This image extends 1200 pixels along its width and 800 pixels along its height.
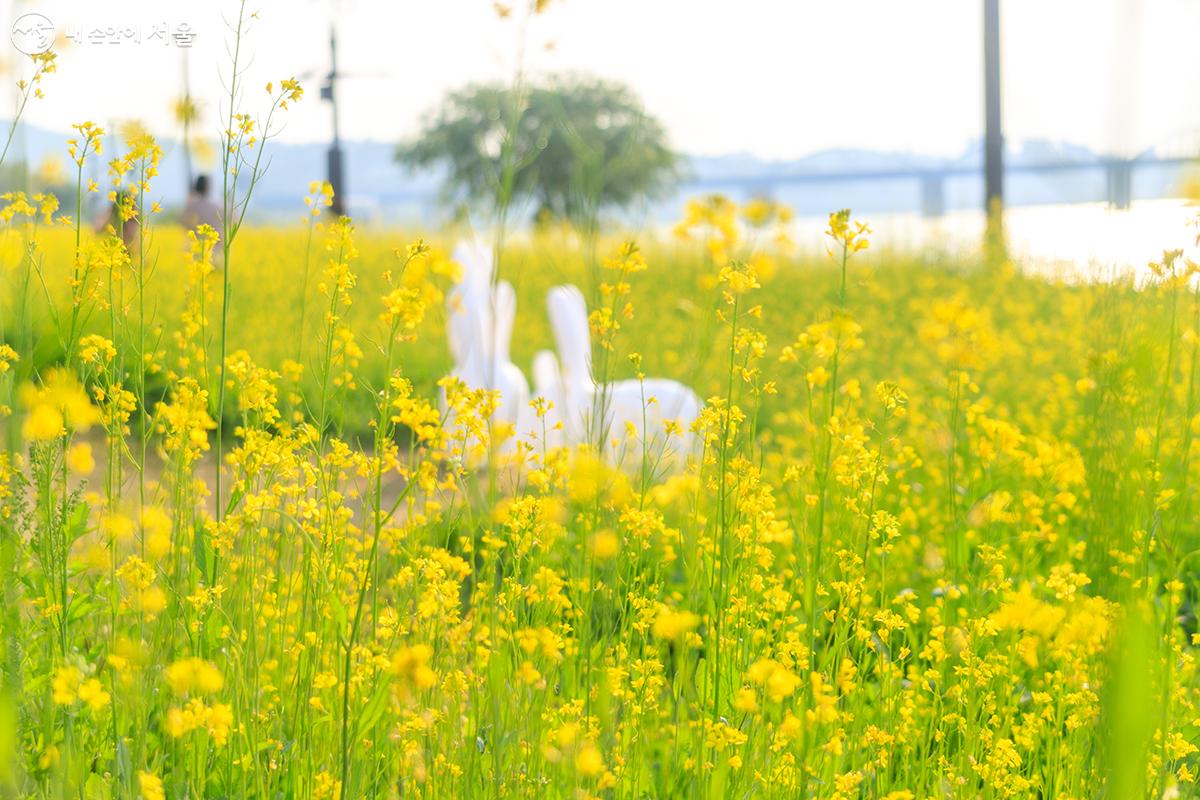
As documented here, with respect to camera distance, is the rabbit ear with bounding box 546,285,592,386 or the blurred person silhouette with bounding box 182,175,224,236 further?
the blurred person silhouette with bounding box 182,175,224,236

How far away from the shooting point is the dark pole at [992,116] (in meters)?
10.0

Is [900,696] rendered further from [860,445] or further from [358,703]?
[358,703]

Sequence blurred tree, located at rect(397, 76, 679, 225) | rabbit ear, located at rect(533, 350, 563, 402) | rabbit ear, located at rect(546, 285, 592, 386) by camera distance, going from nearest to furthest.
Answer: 1. rabbit ear, located at rect(533, 350, 563, 402)
2. rabbit ear, located at rect(546, 285, 592, 386)
3. blurred tree, located at rect(397, 76, 679, 225)

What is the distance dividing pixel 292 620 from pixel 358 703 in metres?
0.56

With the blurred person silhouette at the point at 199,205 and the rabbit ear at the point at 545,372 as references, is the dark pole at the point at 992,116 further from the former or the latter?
the rabbit ear at the point at 545,372

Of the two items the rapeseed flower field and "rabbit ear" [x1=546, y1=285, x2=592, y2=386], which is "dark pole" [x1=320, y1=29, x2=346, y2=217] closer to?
"rabbit ear" [x1=546, y1=285, x2=592, y2=386]

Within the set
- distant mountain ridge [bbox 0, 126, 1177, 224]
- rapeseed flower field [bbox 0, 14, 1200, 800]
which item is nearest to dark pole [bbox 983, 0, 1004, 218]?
distant mountain ridge [bbox 0, 126, 1177, 224]

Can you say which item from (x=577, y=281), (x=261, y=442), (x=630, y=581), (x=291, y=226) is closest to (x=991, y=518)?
(x=630, y=581)

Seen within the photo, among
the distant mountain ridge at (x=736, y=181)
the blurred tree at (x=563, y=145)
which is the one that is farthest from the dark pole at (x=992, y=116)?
the blurred tree at (x=563, y=145)

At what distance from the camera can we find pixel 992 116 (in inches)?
407

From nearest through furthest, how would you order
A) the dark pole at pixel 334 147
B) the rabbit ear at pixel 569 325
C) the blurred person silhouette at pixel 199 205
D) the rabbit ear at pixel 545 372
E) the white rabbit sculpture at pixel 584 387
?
the white rabbit sculpture at pixel 584 387
the rabbit ear at pixel 545 372
the rabbit ear at pixel 569 325
the blurred person silhouette at pixel 199 205
the dark pole at pixel 334 147

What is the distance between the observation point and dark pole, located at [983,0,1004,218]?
1002 cm

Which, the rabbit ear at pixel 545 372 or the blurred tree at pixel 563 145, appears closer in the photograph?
the rabbit ear at pixel 545 372

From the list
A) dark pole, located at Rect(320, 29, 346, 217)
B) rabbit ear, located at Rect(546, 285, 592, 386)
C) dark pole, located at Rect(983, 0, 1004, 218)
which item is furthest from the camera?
dark pole, located at Rect(320, 29, 346, 217)
